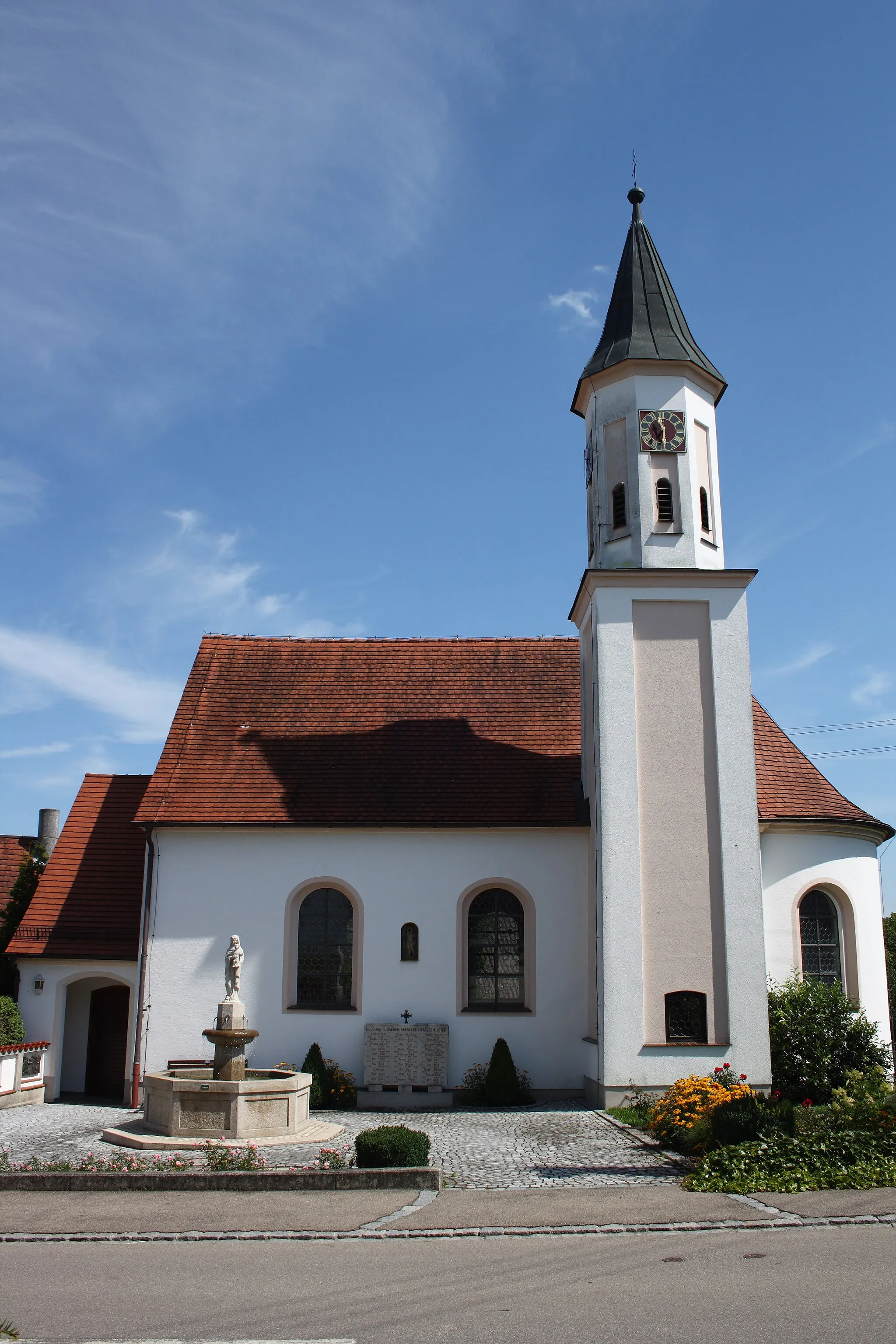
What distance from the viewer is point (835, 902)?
849 inches

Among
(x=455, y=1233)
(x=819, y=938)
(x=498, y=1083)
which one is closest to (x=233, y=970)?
(x=498, y=1083)

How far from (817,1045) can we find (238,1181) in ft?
36.4

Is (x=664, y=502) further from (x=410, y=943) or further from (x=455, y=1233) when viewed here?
(x=455, y=1233)

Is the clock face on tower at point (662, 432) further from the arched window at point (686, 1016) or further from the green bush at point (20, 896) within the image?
the green bush at point (20, 896)

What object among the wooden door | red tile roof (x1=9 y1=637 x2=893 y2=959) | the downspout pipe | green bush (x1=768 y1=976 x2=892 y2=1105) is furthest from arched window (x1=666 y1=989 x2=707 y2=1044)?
the wooden door

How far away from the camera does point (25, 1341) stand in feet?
24.5

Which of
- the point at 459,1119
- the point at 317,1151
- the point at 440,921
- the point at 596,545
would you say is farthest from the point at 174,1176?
the point at 596,545

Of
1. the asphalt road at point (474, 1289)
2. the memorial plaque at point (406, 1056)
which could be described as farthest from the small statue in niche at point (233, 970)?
the asphalt road at point (474, 1289)

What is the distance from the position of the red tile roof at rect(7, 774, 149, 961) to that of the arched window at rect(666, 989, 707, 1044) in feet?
35.1

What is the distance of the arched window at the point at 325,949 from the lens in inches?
854

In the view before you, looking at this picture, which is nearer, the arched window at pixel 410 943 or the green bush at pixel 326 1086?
the green bush at pixel 326 1086

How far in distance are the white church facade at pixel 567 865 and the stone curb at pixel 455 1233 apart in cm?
817

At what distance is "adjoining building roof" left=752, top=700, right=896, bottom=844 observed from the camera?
2150 cm

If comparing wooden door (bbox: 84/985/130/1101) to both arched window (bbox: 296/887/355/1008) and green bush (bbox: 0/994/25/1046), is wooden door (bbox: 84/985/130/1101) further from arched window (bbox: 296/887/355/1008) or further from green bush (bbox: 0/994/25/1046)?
arched window (bbox: 296/887/355/1008)
